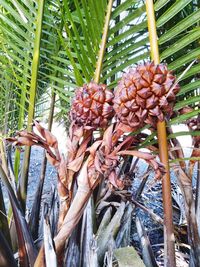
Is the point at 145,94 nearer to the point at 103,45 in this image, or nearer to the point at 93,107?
the point at 93,107

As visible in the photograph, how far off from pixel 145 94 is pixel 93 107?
0.22 feet

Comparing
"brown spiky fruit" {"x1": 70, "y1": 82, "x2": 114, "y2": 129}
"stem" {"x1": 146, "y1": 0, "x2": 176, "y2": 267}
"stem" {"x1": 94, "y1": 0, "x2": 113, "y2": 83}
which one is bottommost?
"stem" {"x1": 146, "y1": 0, "x2": 176, "y2": 267}

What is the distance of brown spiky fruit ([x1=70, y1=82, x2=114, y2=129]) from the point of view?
0.35m

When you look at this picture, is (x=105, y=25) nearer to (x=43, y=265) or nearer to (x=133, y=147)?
(x=133, y=147)

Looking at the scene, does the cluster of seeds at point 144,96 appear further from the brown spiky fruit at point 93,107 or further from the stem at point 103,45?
the stem at point 103,45

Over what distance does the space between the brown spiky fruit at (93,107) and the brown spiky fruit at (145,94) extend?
3cm

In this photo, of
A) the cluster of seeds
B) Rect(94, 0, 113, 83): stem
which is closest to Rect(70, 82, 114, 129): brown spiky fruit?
the cluster of seeds

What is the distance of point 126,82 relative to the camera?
1.09 ft

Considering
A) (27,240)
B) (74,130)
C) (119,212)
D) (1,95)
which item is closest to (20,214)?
(27,240)

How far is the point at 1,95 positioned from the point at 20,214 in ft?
1.59

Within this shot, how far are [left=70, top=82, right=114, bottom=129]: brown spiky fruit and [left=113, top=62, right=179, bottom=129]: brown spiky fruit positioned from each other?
3 centimetres

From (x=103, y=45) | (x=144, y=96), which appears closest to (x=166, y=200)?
(x=144, y=96)

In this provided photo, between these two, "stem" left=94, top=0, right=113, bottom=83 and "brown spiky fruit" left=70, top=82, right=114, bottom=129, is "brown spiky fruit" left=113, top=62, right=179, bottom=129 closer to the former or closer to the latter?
"brown spiky fruit" left=70, top=82, right=114, bottom=129

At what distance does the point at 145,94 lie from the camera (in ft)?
1.04
